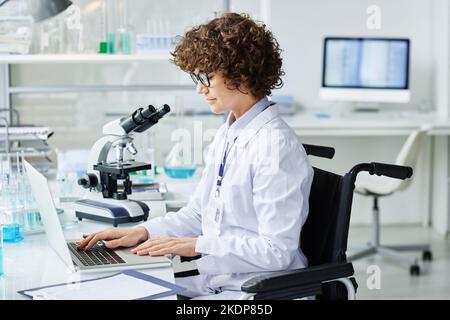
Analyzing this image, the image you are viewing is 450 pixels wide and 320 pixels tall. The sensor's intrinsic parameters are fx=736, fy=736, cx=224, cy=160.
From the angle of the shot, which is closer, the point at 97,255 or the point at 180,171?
the point at 97,255

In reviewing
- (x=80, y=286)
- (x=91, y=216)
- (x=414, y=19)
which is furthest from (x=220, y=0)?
(x=80, y=286)

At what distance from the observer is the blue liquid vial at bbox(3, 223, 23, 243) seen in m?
1.91

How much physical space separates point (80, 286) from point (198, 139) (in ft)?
7.66

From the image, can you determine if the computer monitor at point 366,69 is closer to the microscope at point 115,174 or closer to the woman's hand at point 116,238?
the microscope at point 115,174

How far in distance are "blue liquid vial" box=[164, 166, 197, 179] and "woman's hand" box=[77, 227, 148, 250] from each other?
3.28 ft

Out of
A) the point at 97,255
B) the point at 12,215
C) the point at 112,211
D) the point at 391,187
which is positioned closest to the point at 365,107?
the point at 391,187

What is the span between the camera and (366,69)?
178 inches

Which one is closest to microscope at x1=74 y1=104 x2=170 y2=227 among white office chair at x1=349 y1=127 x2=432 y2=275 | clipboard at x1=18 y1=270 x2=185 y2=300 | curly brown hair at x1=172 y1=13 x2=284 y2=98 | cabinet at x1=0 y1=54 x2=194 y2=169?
curly brown hair at x1=172 y1=13 x2=284 y2=98

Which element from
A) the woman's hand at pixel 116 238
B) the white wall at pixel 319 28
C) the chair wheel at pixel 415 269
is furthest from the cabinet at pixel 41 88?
the chair wheel at pixel 415 269

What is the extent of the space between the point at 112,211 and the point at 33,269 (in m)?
0.49

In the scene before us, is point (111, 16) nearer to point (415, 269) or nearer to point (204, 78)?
point (204, 78)

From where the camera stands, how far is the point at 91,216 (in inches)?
84.2

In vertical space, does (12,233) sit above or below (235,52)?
below
